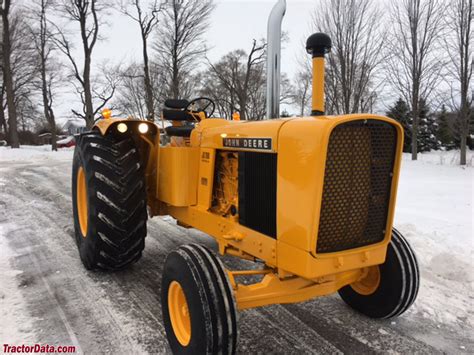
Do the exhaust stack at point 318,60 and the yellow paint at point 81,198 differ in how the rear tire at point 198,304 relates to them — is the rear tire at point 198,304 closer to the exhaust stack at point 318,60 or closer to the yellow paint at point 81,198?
the exhaust stack at point 318,60

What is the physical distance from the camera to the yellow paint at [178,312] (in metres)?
2.47

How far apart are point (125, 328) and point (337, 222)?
1.78 metres

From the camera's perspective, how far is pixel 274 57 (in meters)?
2.90

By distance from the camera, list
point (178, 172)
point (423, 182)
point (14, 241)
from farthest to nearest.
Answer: point (423, 182) → point (14, 241) → point (178, 172)

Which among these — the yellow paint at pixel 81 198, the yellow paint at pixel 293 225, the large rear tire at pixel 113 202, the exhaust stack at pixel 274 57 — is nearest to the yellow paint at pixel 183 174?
the yellow paint at pixel 293 225

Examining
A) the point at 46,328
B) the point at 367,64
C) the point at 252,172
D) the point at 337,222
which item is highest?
the point at 367,64

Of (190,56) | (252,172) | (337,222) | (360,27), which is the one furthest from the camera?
(190,56)

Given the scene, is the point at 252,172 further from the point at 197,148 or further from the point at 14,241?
the point at 14,241

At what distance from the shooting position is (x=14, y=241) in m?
4.94

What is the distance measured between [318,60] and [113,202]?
2206 mm

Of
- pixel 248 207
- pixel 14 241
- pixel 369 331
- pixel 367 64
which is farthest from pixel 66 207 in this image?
pixel 367 64

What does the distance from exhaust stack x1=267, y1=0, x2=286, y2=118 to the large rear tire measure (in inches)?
58.6

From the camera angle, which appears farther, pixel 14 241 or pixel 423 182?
pixel 423 182

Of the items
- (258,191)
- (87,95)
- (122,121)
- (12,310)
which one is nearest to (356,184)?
(258,191)
